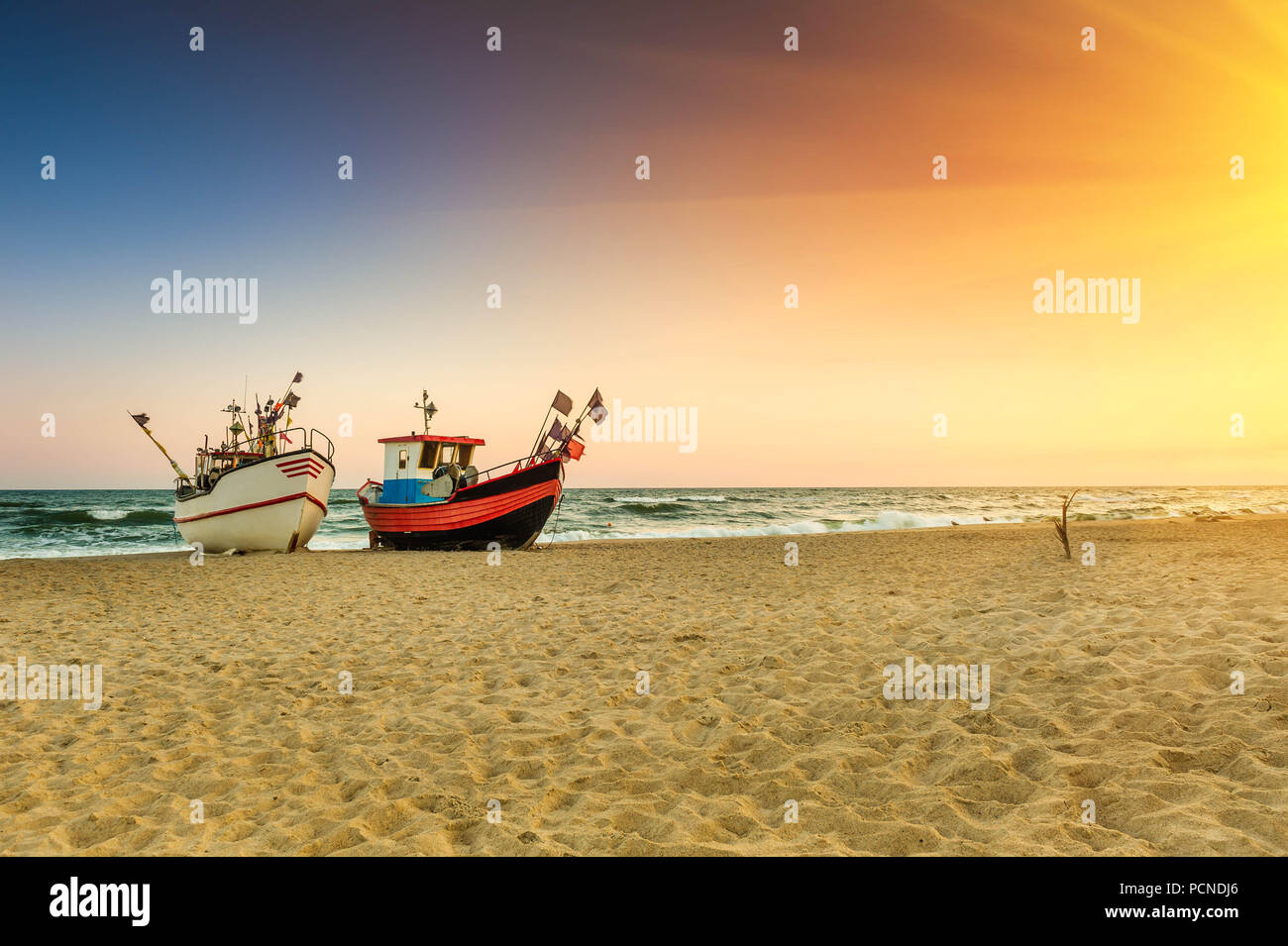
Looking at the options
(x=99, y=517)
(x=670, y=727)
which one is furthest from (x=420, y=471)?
(x=99, y=517)

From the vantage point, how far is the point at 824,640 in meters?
7.68

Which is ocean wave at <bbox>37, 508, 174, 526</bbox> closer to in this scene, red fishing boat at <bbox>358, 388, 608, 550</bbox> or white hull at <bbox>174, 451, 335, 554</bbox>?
white hull at <bbox>174, 451, 335, 554</bbox>

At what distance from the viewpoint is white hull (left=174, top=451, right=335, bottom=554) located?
2088cm

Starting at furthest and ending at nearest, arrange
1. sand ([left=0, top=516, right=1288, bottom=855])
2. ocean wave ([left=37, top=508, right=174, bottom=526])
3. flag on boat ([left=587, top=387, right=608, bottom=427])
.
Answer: ocean wave ([left=37, top=508, right=174, bottom=526]) → flag on boat ([left=587, top=387, right=608, bottom=427]) → sand ([left=0, top=516, right=1288, bottom=855])

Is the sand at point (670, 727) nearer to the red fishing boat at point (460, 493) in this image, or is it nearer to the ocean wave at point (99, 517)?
the red fishing boat at point (460, 493)

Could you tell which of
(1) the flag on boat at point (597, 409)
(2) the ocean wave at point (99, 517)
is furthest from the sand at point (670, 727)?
(2) the ocean wave at point (99, 517)

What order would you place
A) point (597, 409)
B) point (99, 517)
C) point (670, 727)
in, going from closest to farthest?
point (670, 727), point (597, 409), point (99, 517)

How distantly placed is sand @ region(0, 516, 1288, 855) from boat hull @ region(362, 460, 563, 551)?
10.6m

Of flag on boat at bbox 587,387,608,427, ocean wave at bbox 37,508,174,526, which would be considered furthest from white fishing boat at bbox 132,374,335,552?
ocean wave at bbox 37,508,174,526

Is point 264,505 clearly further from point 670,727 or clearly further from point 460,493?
point 670,727

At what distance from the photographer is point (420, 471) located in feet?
72.9

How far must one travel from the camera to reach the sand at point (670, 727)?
3697 mm

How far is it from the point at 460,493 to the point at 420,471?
6.08 ft
